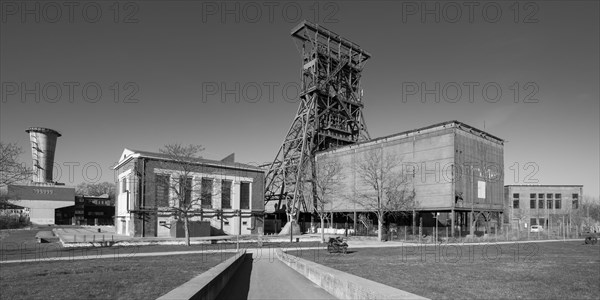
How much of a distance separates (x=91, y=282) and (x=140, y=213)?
113ft

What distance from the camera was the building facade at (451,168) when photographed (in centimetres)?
4681

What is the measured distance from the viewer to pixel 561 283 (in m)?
13.1

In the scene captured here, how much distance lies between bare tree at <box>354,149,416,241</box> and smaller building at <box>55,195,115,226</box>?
254 ft

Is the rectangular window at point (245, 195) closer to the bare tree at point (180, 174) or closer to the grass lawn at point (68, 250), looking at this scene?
the bare tree at point (180, 174)

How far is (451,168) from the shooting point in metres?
46.2

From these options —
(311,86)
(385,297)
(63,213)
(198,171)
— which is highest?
(311,86)

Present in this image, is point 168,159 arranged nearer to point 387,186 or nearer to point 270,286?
point 387,186

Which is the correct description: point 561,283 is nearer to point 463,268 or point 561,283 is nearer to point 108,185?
point 463,268

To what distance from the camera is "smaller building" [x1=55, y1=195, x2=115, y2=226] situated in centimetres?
10444

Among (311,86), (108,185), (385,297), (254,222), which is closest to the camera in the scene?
(385,297)

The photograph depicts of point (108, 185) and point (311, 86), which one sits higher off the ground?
point (311, 86)

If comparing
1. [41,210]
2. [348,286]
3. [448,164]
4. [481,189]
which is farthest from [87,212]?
[348,286]

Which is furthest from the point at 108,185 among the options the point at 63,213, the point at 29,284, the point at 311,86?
the point at 29,284

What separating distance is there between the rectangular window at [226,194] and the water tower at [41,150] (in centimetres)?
8135
